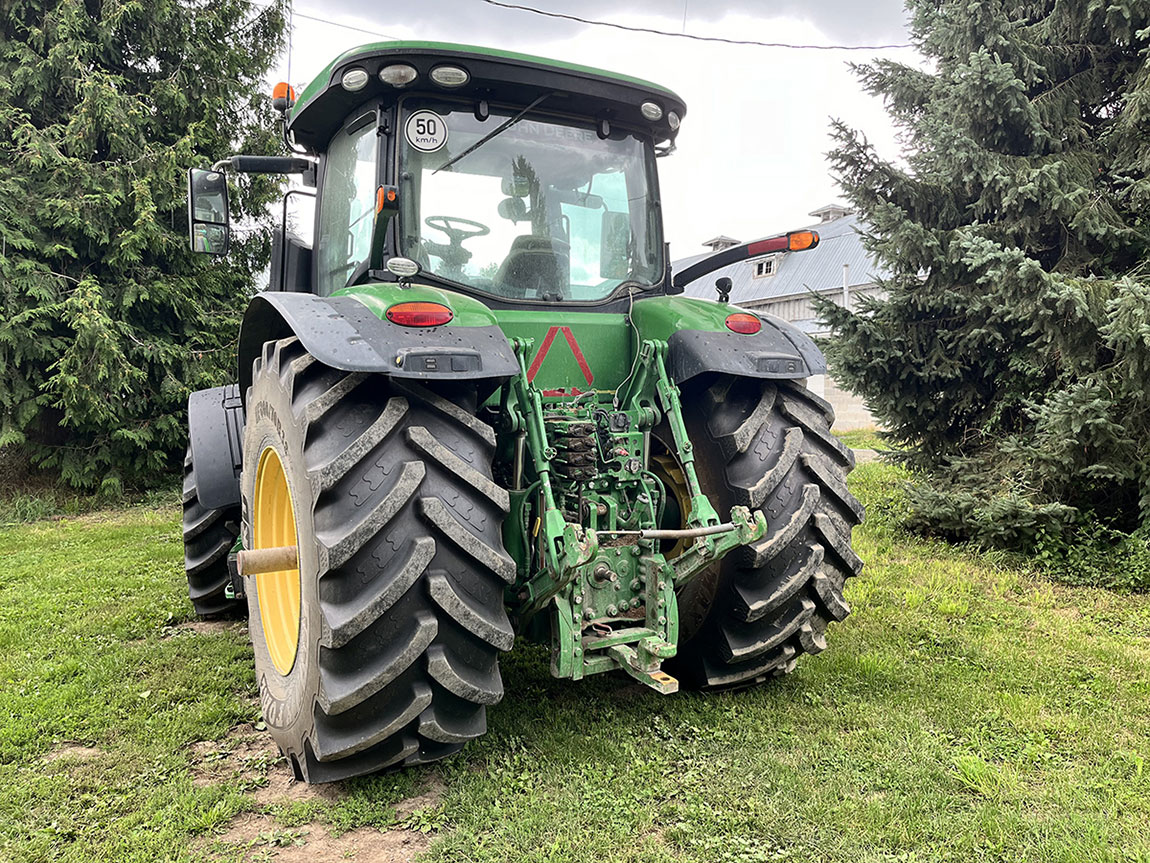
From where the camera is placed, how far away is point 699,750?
9.49 feet

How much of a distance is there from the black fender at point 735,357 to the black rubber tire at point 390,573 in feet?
3.01

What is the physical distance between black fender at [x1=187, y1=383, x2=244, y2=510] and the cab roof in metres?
1.59

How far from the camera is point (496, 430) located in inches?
120

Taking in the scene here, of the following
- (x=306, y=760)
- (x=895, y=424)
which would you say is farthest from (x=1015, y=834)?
(x=895, y=424)

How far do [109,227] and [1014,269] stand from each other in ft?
27.6

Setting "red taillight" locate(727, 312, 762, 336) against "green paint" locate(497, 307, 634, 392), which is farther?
"red taillight" locate(727, 312, 762, 336)

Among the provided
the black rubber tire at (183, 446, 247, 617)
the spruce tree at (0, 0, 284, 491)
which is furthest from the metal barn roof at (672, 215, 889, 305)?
the black rubber tire at (183, 446, 247, 617)

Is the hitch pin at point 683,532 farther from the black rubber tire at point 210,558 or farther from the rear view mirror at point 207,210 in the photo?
the black rubber tire at point 210,558

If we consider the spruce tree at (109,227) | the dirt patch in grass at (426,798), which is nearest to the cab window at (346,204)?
the dirt patch in grass at (426,798)

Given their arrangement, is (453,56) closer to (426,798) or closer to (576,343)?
(576,343)

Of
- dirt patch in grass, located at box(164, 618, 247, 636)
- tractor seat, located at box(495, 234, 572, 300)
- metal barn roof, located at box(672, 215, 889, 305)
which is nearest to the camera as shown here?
tractor seat, located at box(495, 234, 572, 300)

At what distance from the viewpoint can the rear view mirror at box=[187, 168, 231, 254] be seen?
3893 millimetres

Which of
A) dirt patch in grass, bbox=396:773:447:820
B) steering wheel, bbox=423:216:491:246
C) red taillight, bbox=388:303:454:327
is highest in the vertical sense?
steering wheel, bbox=423:216:491:246

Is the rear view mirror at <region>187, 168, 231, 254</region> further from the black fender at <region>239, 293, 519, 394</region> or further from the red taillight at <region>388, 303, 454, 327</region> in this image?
the red taillight at <region>388, 303, 454, 327</region>
